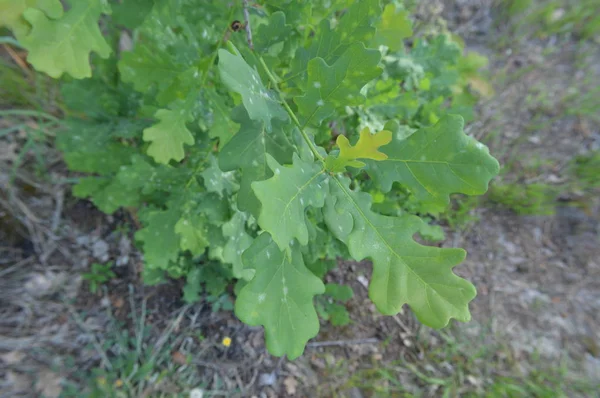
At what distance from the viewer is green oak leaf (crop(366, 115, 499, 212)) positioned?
959mm

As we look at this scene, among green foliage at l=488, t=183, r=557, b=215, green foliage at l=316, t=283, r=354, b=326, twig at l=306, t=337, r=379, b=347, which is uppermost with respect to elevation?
green foliage at l=316, t=283, r=354, b=326

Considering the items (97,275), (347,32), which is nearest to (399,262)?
(347,32)

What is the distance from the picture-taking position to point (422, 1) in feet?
9.97

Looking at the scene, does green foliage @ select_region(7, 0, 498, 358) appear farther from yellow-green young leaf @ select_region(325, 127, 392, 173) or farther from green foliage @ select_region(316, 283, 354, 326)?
green foliage @ select_region(316, 283, 354, 326)

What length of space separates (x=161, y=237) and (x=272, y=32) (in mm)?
896

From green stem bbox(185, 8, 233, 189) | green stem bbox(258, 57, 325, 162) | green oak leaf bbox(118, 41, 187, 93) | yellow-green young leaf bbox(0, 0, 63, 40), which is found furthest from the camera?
green oak leaf bbox(118, 41, 187, 93)

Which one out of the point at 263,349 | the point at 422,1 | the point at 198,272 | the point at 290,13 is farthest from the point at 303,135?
the point at 422,1

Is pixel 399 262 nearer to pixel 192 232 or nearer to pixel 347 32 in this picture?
pixel 347 32

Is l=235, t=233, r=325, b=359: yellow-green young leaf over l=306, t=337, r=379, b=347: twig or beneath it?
over

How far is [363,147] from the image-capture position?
2.91 ft

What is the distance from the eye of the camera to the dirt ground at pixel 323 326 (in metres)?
2.14

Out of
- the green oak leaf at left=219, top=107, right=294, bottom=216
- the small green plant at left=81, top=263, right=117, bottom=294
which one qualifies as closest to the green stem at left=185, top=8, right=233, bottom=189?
the green oak leaf at left=219, top=107, right=294, bottom=216

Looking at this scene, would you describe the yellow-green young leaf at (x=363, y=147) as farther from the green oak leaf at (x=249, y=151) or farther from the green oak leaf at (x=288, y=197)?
the green oak leaf at (x=249, y=151)

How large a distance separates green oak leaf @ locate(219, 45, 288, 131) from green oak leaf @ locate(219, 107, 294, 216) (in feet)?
0.25
